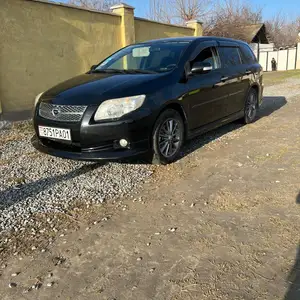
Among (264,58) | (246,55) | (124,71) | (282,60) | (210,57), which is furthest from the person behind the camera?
(264,58)

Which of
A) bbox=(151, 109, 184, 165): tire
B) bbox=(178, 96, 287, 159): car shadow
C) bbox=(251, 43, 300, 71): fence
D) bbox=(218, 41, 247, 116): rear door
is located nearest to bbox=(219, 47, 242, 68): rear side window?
bbox=(218, 41, 247, 116): rear door

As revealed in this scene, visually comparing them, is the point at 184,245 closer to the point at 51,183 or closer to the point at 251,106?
the point at 51,183

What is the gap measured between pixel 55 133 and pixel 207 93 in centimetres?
239

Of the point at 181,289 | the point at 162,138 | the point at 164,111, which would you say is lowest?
the point at 181,289

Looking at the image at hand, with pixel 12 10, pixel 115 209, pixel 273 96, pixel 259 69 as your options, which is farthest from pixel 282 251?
pixel 273 96

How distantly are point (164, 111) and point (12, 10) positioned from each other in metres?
4.98

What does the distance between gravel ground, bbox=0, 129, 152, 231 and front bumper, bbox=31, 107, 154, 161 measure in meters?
0.32

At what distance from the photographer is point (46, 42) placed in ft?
26.1

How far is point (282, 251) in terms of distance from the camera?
2547mm

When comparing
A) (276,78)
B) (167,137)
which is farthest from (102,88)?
(276,78)

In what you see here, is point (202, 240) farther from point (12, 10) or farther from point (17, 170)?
point (12, 10)

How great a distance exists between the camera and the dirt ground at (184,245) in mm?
2217

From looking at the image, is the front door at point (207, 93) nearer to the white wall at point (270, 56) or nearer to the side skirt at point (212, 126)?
the side skirt at point (212, 126)

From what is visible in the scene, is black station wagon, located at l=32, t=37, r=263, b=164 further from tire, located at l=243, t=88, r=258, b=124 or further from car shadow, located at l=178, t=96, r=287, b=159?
tire, located at l=243, t=88, r=258, b=124
